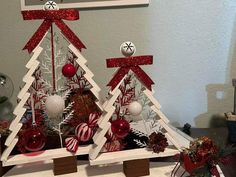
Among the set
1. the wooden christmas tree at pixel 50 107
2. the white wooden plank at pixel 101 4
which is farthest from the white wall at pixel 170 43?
the wooden christmas tree at pixel 50 107

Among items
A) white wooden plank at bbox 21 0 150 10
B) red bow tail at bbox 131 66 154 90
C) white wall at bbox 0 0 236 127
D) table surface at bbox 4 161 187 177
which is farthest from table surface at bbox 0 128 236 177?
white wooden plank at bbox 21 0 150 10

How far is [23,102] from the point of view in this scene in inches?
29.7

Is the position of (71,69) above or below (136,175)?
above

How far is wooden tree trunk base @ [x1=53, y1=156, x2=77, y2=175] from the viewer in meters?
0.79

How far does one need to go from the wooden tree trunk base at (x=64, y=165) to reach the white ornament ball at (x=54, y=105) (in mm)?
112

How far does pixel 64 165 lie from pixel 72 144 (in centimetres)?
6

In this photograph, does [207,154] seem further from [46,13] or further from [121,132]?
[46,13]

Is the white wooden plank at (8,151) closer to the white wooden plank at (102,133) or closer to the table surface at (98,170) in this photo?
the table surface at (98,170)

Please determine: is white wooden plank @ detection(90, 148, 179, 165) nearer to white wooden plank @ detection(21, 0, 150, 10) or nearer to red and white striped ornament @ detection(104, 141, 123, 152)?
red and white striped ornament @ detection(104, 141, 123, 152)

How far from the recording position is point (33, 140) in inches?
30.2

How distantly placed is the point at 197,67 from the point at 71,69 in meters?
0.58

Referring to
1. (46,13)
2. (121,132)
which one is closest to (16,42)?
(46,13)

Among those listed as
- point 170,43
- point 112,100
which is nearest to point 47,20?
point 112,100

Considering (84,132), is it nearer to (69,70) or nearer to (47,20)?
(69,70)
